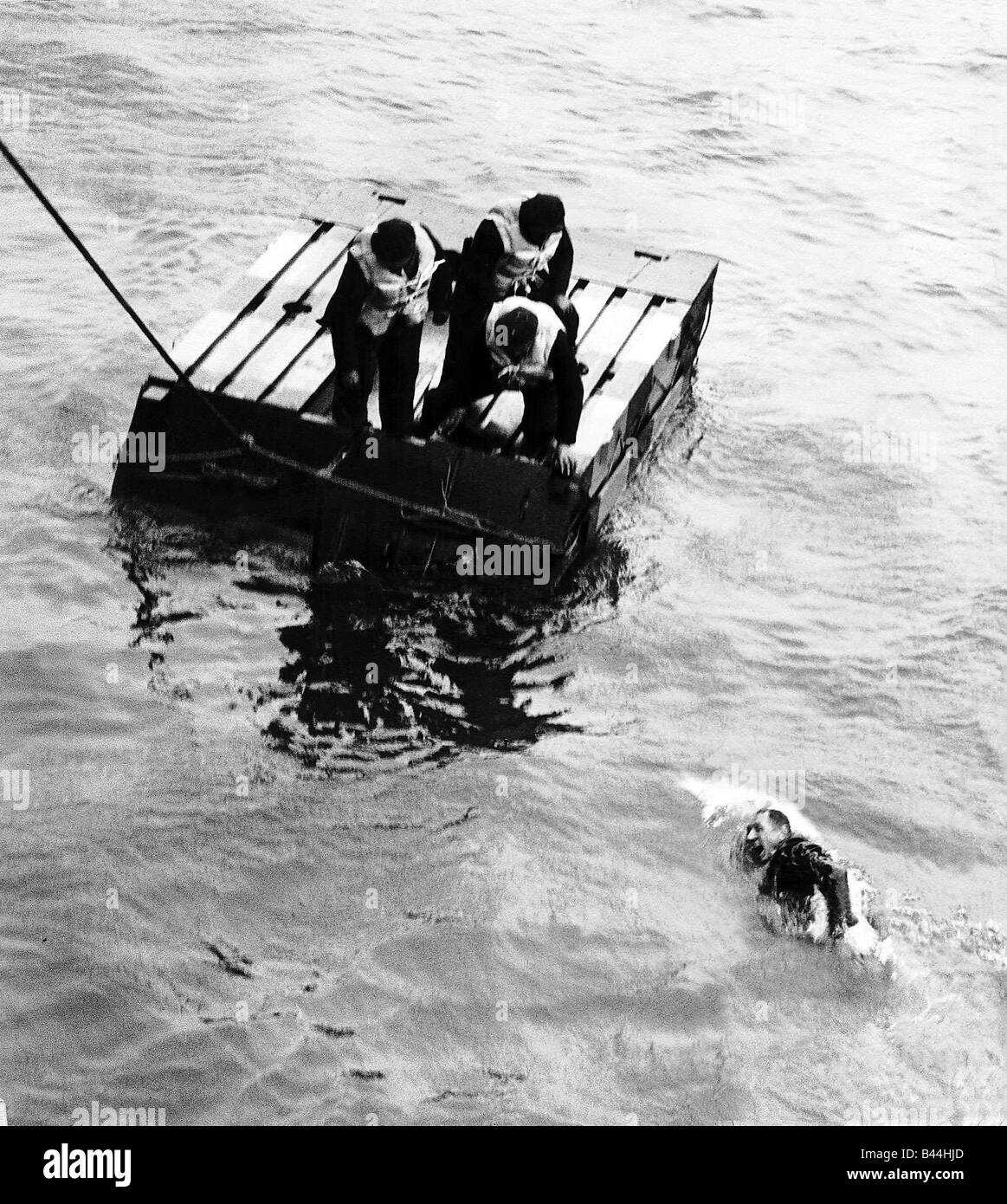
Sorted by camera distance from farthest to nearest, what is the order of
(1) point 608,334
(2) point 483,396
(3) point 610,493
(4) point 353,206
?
(4) point 353,206
(1) point 608,334
(3) point 610,493
(2) point 483,396

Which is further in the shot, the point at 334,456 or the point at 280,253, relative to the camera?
the point at 280,253

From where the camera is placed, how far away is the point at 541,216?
271 inches

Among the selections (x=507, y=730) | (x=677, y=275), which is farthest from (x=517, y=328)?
(x=677, y=275)

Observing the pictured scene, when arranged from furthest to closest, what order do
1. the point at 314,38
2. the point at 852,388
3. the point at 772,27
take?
the point at 772,27 → the point at 314,38 → the point at 852,388

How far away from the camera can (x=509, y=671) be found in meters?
6.82

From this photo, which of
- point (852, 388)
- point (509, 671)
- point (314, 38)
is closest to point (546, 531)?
point (509, 671)

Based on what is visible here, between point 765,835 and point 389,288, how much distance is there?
10.0ft

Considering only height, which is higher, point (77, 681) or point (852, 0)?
point (852, 0)

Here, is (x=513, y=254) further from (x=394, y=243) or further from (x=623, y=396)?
(x=623, y=396)

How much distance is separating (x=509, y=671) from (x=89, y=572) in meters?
2.18

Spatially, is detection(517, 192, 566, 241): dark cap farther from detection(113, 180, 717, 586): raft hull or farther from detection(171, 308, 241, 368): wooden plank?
detection(171, 308, 241, 368): wooden plank

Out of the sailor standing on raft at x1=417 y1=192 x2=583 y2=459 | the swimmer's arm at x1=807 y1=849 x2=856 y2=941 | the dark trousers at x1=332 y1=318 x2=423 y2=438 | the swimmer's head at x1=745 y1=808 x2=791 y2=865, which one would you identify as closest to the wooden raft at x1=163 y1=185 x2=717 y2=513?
the dark trousers at x1=332 y1=318 x2=423 y2=438
